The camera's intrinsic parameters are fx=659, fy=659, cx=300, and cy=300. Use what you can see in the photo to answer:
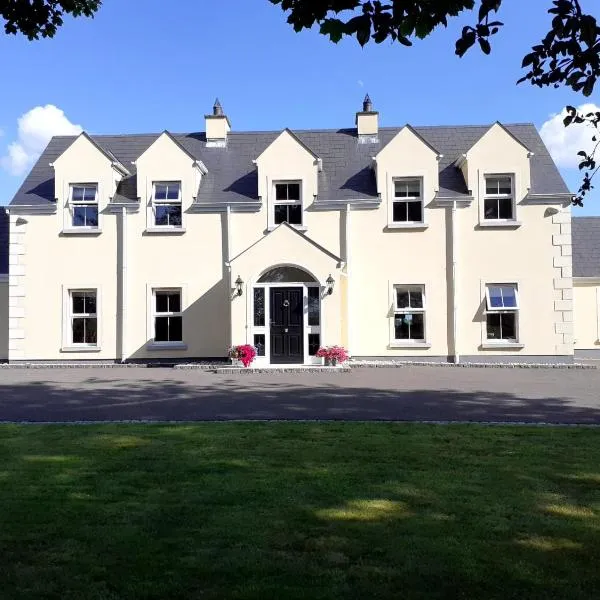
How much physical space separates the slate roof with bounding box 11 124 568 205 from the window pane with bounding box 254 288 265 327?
13.0 ft

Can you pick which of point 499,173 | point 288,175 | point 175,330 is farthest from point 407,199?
point 175,330

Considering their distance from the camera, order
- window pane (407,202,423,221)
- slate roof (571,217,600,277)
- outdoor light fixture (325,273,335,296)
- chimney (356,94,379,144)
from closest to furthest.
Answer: outdoor light fixture (325,273,335,296)
window pane (407,202,423,221)
chimney (356,94,379,144)
slate roof (571,217,600,277)

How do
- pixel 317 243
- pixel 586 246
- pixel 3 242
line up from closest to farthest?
1. pixel 317 243
2. pixel 3 242
3. pixel 586 246

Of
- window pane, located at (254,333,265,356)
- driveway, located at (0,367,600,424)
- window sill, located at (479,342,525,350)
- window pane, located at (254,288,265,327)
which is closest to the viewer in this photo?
driveway, located at (0,367,600,424)

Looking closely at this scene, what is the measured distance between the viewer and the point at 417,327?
2266cm

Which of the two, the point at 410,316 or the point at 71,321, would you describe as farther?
the point at 71,321

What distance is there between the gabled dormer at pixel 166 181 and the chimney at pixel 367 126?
6467 millimetres

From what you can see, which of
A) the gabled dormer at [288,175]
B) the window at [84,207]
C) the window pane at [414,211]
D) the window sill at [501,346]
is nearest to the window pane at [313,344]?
the gabled dormer at [288,175]

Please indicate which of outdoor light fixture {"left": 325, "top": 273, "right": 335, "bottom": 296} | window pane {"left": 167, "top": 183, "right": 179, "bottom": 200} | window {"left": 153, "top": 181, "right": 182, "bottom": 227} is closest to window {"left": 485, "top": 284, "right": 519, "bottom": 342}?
outdoor light fixture {"left": 325, "top": 273, "right": 335, "bottom": 296}

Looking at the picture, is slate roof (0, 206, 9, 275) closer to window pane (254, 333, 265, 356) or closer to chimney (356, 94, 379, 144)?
window pane (254, 333, 265, 356)

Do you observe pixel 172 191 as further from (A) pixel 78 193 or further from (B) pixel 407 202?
(B) pixel 407 202

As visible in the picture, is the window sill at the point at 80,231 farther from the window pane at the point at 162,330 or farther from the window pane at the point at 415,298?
the window pane at the point at 415,298

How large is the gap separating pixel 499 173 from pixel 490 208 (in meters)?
1.22

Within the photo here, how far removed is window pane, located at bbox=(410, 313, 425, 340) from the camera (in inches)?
891
